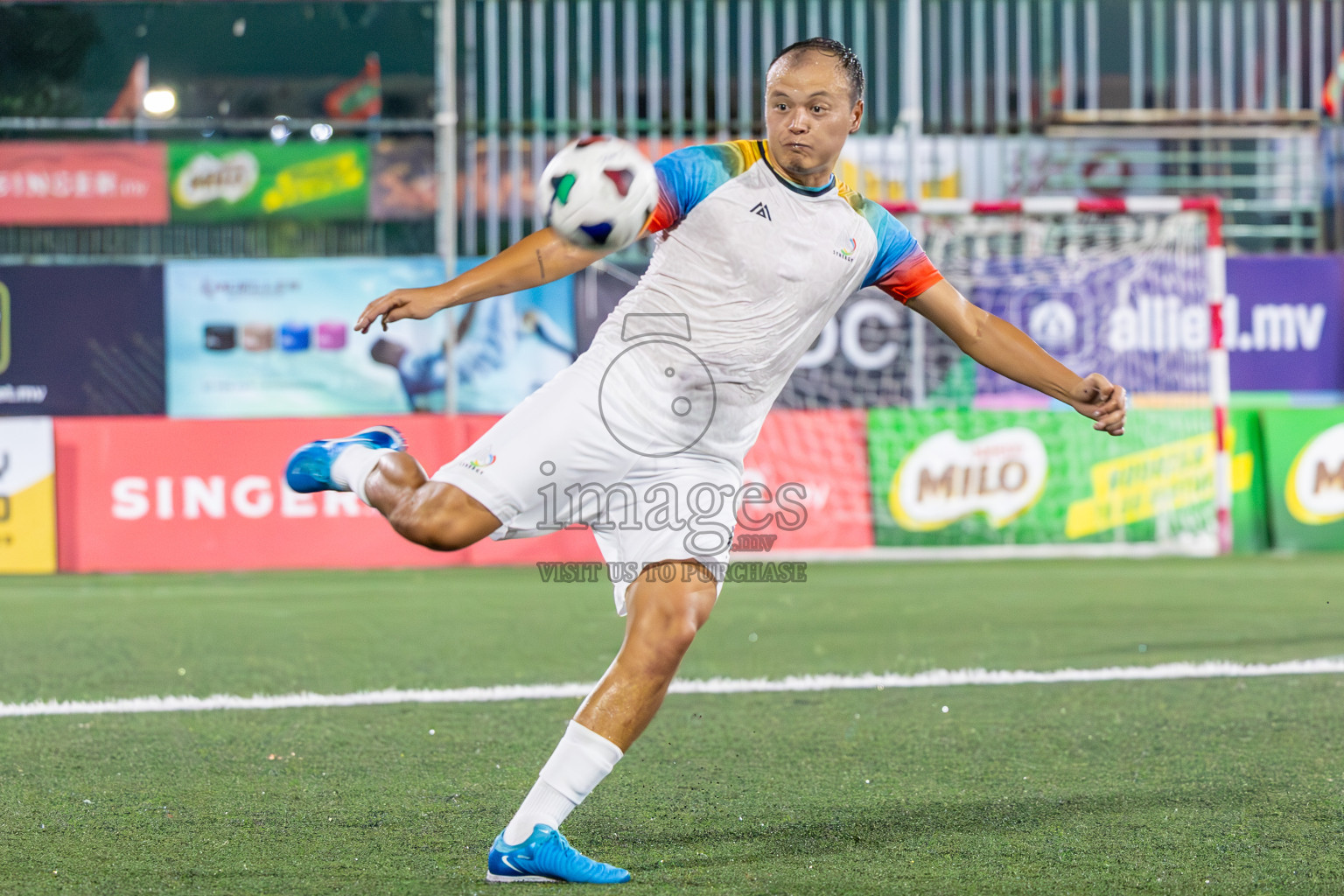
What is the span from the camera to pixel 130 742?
507cm

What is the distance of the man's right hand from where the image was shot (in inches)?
130

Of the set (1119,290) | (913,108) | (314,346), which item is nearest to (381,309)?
(913,108)

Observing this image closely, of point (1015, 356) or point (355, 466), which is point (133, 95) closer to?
point (355, 466)

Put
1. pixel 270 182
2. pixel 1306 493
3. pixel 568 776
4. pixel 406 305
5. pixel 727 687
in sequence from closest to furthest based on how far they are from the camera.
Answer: pixel 406 305 < pixel 568 776 < pixel 727 687 < pixel 1306 493 < pixel 270 182

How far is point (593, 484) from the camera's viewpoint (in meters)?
3.60

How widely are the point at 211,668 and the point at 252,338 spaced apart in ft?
28.8

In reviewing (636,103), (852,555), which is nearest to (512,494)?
(852,555)

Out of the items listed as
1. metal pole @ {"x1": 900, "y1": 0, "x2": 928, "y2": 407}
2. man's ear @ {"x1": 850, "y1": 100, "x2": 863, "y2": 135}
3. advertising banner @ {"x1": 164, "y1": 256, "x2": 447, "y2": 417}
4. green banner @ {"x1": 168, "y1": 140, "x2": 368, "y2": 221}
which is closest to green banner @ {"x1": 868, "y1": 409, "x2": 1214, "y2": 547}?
metal pole @ {"x1": 900, "y1": 0, "x2": 928, "y2": 407}

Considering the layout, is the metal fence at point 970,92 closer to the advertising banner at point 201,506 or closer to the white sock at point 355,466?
the advertising banner at point 201,506

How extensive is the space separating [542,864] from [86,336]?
42.7ft

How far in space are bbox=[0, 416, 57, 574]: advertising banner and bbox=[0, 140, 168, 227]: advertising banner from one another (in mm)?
4371

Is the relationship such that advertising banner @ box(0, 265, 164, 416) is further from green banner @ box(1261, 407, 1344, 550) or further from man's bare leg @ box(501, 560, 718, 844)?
man's bare leg @ box(501, 560, 718, 844)

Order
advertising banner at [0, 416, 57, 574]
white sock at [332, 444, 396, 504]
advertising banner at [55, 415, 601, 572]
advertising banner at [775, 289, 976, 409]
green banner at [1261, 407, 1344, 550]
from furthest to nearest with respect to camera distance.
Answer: advertising banner at [775, 289, 976, 409] → green banner at [1261, 407, 1344, 550] → advertising banner at [55, 415, 601, 572] → advertising banner at [0, 416, 57, 574] → white sock at [332, 444, 396, 504]

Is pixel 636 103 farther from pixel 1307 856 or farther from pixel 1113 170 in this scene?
pixel 1307 856
